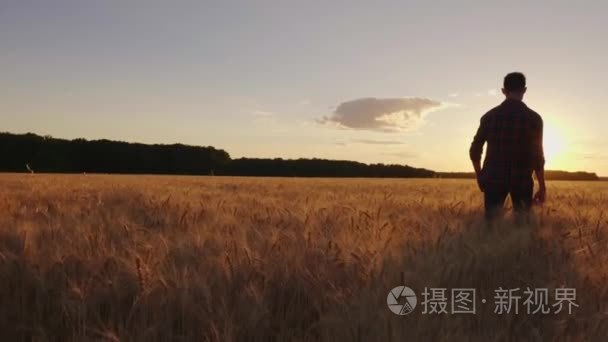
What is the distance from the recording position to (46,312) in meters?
1.73

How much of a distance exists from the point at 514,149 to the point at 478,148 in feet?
1.09

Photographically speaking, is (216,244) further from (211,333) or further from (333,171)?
(333,171)

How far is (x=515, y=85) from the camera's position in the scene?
452cm

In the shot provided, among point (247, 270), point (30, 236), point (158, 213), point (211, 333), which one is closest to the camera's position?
point (211, 333)

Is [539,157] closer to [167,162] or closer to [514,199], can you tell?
[514,199]

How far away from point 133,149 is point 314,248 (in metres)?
58.8

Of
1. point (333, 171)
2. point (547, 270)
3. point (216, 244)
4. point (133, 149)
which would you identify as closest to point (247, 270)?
point (216, 244)

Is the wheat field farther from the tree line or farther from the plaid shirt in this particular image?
the tree line

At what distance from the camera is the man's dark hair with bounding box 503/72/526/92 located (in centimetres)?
450

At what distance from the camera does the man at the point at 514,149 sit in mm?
4480

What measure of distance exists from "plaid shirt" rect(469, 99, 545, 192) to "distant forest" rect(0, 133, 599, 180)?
50.0m

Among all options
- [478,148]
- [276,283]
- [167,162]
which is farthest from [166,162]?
[276,283]

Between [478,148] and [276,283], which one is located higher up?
[478,148]

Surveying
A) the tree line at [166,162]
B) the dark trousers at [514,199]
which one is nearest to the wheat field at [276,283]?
the dark trousers at [514,199]
